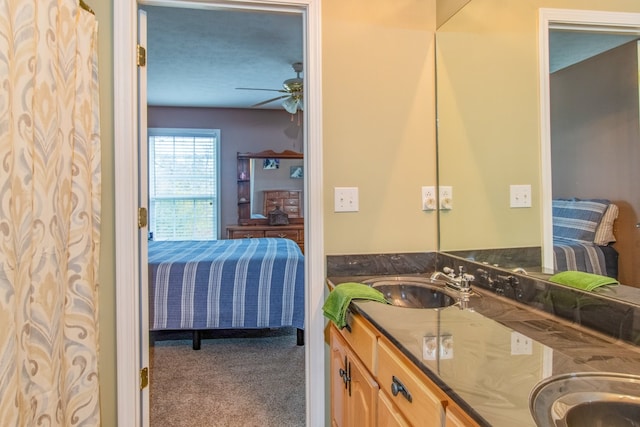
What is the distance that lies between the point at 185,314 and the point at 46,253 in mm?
1887

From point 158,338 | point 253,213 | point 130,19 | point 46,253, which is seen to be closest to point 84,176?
point 46,253

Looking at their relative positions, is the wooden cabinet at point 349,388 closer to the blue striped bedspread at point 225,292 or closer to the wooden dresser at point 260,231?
the blue striped bedspread at point 225,292

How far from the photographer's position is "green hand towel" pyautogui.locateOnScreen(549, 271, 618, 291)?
3.66 feet

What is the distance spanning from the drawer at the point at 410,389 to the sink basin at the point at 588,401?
0.61 feet

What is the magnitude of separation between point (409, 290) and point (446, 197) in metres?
0.53

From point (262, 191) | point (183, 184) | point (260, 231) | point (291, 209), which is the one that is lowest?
point (260, 231)

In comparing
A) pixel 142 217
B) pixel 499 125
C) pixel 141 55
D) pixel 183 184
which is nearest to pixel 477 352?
pixel 499 125

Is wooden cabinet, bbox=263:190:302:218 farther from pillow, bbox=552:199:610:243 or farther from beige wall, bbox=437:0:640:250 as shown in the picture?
pillow, bbox=552:199:610:243

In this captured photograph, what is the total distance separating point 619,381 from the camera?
0.78m

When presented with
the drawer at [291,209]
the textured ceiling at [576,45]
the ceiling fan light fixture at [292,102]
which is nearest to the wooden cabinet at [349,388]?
the textured ceiling at [576,45]

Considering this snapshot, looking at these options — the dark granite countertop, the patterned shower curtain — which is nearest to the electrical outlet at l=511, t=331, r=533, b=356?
the dark granite countertop

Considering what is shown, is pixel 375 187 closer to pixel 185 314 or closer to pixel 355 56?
pixel 355 56

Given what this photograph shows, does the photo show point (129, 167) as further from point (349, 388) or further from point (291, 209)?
point (291, 209)

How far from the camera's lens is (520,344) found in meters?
0.96
